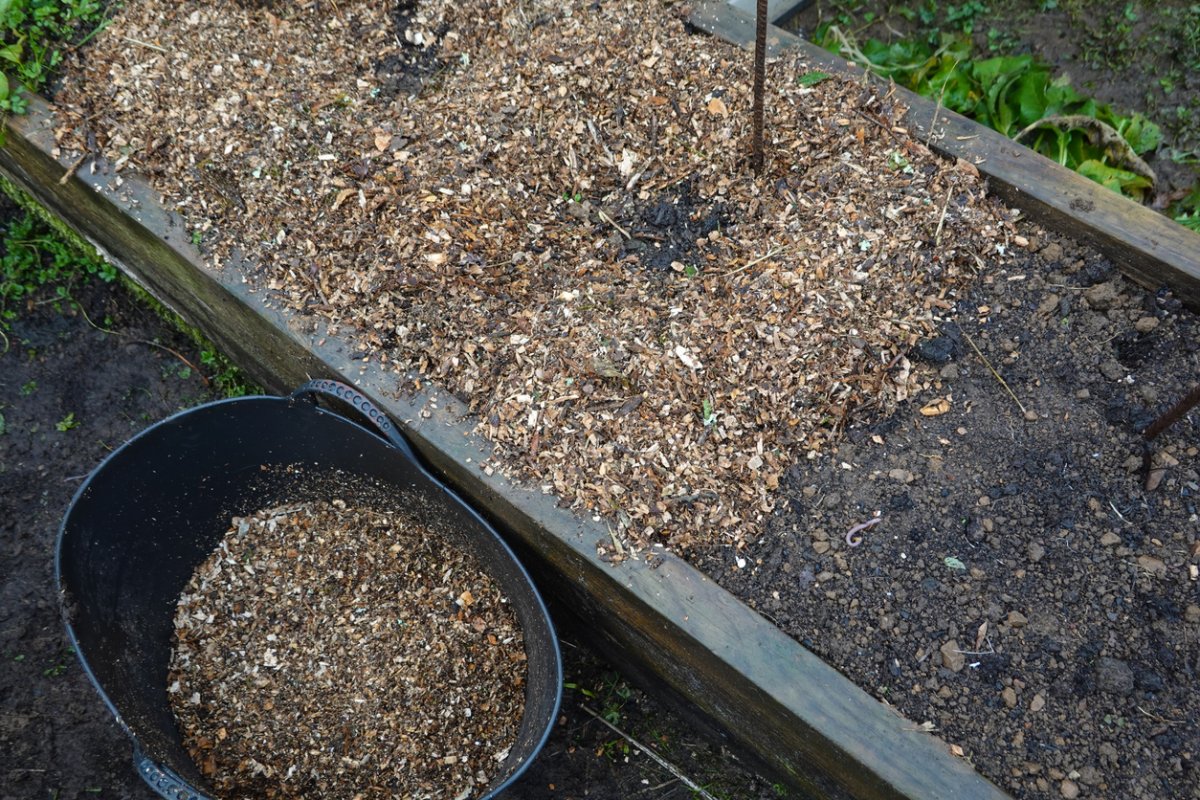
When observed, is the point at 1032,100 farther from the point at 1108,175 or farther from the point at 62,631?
the point at 62,631

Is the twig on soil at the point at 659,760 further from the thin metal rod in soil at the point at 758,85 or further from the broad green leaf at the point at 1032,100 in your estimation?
the broad green leaf at the point at 1032,100

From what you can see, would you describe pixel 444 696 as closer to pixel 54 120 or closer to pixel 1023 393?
pixel 1023 393

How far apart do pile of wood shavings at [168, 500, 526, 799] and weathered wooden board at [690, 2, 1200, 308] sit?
5.33 feet

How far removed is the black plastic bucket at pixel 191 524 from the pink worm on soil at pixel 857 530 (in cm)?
76

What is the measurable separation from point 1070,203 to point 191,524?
2.67 metres

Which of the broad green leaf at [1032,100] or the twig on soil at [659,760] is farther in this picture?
the broad green leaf at [1032,100]

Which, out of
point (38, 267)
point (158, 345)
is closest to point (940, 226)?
point (158, 345)

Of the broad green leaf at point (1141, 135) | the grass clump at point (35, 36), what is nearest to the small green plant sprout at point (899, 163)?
the broad green leaf at point (1141, 135)

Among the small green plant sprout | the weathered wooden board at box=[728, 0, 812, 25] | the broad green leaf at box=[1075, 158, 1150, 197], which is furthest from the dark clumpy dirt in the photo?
the weathered wooden board at box=[728, 0, 812, 25]

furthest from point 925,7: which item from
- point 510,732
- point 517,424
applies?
point 510,732

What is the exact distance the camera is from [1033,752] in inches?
75.3

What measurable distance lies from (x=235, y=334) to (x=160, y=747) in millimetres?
1235

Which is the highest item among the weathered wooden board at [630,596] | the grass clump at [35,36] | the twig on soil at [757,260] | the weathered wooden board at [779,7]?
the grass clump at [35,36]

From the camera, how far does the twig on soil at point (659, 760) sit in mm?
2535
